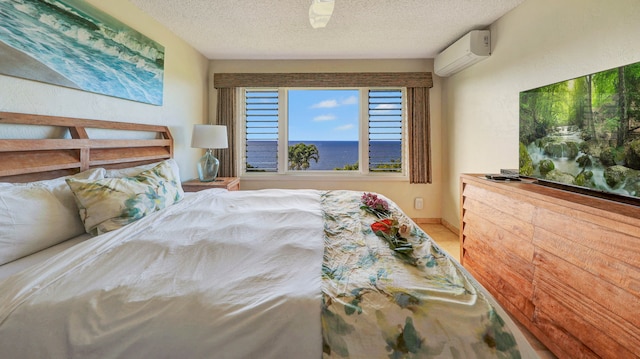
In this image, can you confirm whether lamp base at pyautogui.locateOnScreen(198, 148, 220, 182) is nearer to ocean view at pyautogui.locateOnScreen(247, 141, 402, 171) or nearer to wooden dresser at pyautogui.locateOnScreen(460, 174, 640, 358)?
ocean view at pyautogui.locateOnScreen(247, 141, 402, 171)

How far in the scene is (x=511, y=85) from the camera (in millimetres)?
2602

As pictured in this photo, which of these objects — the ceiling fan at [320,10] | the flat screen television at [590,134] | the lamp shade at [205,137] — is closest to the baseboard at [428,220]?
the flat screen television at [590,134]

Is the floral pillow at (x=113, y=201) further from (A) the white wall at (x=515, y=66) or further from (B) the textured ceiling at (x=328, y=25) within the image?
(A) the white wall at (x=515, y=66)

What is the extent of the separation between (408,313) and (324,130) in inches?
145

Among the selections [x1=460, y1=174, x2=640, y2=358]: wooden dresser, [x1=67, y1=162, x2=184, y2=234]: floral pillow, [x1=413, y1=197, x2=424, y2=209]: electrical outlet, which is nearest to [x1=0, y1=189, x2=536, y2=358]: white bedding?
[x1=67, y1=162, x2=184, y2=234]: floral pillow

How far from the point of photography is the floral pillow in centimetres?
148

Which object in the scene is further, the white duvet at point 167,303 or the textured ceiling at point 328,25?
the textured ceiling at point 328,25

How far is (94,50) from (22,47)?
1.76ft

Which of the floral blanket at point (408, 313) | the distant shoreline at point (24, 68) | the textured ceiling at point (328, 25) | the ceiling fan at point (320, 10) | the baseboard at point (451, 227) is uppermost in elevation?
the textured ceiling at point (328, 25)

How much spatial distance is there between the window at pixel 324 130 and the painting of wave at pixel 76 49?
1604 millimetres

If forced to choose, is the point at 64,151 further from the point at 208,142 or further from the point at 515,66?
the point at 515,66

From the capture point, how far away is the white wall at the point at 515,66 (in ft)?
5.60

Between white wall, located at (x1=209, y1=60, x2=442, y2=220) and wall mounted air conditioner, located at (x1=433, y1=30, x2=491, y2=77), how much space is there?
51 cm

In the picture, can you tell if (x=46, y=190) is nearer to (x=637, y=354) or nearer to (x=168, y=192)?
(x=168, y=192)
